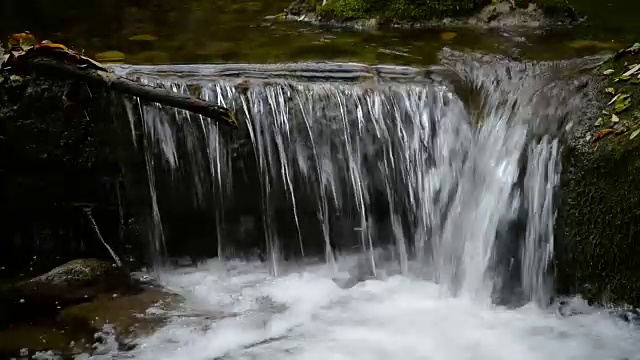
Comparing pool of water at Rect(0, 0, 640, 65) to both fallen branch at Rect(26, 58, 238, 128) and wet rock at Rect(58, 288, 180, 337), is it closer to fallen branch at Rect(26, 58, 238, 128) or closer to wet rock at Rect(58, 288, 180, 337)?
fallen branch at Rect(26, 58, 238, 128)

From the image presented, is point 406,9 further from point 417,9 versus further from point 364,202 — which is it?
point 364,202

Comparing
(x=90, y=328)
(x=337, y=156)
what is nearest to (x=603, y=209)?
(x=337, y=156)

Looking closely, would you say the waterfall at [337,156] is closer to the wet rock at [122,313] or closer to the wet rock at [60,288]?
the wet rock at [60,288]

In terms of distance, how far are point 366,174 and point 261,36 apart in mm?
2442

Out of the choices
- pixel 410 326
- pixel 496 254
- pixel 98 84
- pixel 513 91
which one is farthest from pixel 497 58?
pixel 98 84

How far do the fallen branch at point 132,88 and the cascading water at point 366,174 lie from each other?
64 cm

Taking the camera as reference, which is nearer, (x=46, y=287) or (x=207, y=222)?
(x=46, y=287)

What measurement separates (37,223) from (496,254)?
3.32 meters

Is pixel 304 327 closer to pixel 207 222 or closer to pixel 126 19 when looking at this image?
pixel 207 222

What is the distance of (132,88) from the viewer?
4.41 m

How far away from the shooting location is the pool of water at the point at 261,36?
6.28 meters

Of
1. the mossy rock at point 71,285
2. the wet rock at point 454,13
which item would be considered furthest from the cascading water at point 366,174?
the wet rock at point 454,13

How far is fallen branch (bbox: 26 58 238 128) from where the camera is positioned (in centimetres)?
408

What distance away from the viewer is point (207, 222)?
535 centimetres
